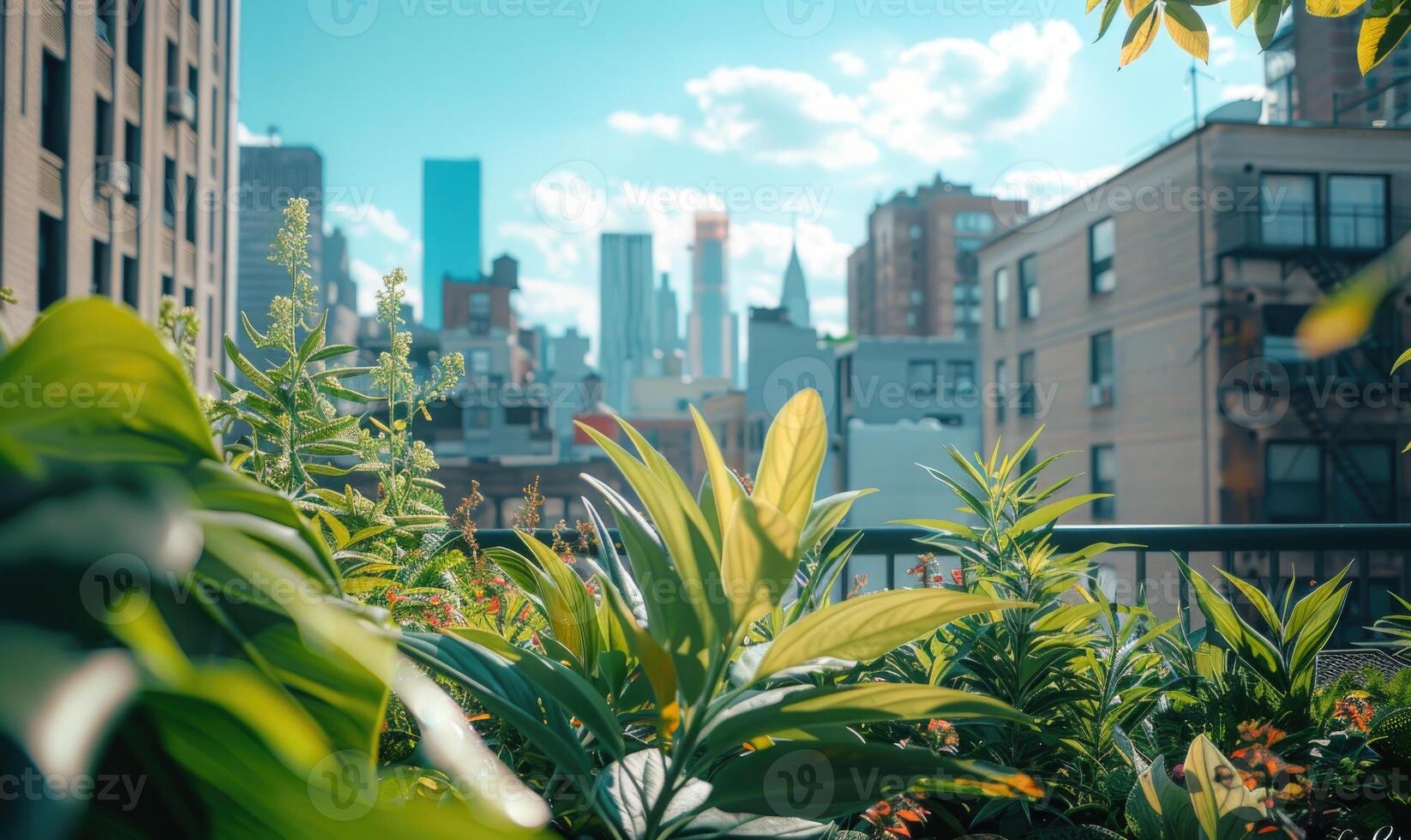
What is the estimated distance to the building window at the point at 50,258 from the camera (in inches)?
643

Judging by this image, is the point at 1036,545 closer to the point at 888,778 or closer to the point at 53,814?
the point at 888,778

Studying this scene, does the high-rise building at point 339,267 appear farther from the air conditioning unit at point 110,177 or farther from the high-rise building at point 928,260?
the air conditioning unit at point 110,177

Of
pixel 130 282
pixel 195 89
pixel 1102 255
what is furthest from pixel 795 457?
pixel 195 89

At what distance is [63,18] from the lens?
16016 millimetres

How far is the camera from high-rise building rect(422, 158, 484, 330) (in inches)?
6368

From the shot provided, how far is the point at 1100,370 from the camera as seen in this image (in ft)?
85.6

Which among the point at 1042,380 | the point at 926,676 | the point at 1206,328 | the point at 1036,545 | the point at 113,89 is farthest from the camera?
the point at 1042,380

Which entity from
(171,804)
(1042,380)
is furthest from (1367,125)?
(171,804)

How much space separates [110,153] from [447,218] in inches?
6098

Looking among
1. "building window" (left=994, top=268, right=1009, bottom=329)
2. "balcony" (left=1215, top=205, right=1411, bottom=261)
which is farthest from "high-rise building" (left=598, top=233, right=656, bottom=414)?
"balcony" (left=1215, top=205, right=1411, bottom=261)

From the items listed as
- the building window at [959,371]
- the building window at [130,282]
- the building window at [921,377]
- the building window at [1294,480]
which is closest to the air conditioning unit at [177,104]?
the building window at [130,282]

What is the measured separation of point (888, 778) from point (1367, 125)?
27.2 m

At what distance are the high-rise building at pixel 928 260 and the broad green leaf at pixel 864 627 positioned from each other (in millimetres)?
67079

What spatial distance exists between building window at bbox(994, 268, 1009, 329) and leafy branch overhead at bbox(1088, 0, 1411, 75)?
30.0 m
